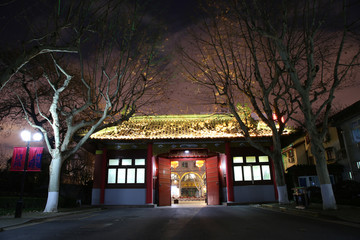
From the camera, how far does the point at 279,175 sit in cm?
1217

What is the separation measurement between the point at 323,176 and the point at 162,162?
11622 mm

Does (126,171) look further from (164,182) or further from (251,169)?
(251,169)

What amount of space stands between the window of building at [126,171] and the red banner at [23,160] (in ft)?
19.0

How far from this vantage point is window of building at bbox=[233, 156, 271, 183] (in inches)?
660

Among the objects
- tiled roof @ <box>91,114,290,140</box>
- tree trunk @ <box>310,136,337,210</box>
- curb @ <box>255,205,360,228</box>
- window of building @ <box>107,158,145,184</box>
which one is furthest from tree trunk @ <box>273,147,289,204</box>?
window of building @ <box>107,158,145,184</box>

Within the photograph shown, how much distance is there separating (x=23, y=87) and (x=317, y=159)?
17.8 m

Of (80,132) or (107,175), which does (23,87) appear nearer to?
(80,132)

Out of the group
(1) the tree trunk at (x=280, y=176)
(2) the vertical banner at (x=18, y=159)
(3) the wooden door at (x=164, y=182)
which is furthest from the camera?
(3) the wooden door at (x=164, y=182)

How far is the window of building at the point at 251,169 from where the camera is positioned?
1677cm

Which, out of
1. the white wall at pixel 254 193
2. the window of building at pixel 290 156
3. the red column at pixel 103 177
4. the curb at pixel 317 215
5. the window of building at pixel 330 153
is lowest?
the curb at pixel 317 215

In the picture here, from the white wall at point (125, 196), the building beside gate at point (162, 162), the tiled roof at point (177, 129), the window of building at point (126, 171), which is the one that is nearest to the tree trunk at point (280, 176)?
the tiled roof at point (177, 129)

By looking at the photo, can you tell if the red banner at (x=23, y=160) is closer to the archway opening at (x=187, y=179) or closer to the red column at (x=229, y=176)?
the red column at (x=229, y=176)

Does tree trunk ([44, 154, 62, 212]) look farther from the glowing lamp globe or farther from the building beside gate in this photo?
the building beside gate

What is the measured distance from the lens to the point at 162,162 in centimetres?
1841
